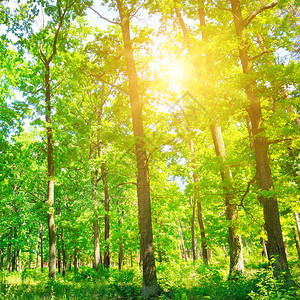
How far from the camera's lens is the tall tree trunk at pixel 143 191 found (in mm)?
8133

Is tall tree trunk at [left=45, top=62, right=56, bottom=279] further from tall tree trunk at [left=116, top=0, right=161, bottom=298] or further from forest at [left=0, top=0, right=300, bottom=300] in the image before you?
tall tree trunk at [left=116, top=0, right=161, bottom=298]

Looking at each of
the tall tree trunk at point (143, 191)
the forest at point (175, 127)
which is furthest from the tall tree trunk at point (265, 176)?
the tall tree trunk at point (143, 191)

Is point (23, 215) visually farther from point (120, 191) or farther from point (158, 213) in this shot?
point (158, 213)

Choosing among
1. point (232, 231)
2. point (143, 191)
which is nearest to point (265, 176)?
point (232, 231)

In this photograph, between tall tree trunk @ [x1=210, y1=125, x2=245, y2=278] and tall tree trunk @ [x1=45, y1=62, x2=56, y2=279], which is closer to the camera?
tall tree trunk @ [x1=210, y1=125, x2=245, y2=278]

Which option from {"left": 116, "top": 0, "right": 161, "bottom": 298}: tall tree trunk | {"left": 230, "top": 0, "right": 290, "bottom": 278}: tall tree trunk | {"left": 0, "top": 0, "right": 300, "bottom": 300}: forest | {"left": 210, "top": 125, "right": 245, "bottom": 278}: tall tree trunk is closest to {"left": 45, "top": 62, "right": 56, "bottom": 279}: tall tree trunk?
{"left": 0, "top": 0, "right": 300, "bottom": 300}: forest

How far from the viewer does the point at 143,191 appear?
9203 mm

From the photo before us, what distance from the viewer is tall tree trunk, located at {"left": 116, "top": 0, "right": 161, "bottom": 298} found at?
8133mm

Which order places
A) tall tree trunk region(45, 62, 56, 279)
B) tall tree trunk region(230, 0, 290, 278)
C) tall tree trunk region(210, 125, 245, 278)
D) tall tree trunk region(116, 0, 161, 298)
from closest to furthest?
tall tree trunk region(230, 0, 290, 278) → tall tree trunk region(116, 0, 161, 298) → tall tree trunk region(210, 125, 245, 278) → tall tree trunk region(45, 62, 56, 279)

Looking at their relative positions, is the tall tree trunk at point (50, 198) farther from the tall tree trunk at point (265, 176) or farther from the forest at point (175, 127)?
the tall tree trunk at point (265, 176)

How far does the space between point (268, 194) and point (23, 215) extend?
67.0 feet

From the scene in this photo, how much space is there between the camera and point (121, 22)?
34.9 ft

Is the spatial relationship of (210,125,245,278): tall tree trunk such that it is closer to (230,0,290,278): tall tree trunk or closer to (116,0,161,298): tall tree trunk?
(230,0,290,278): tall tree trunk

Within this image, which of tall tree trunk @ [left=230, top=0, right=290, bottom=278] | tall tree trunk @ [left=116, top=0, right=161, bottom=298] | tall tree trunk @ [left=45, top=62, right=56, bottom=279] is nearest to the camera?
tall tree trunk @ [left=230, top=0, right=290, bottom=278]
